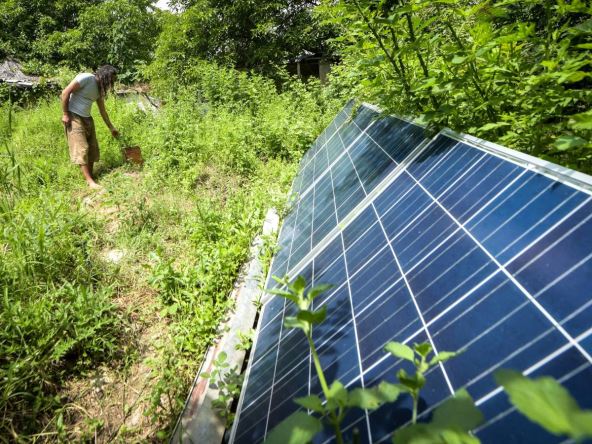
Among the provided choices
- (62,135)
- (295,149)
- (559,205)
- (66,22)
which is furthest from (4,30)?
(559,205)

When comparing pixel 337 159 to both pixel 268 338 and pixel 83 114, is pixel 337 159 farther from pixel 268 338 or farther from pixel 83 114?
pixel 83 114

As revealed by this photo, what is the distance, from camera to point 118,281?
3672 mm

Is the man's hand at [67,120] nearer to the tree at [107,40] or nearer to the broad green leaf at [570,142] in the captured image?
the broad green leaf at [570,142]

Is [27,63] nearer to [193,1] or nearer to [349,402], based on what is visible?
[193,1]

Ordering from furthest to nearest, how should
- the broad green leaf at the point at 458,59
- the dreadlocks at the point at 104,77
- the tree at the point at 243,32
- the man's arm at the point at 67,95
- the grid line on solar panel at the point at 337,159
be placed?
1. the tree at the point at 243,32
2. the dreadlocks at the point at 104,77
3. the man's arm at the point at 67,95
4. the grid line on solar panel at the point at 337,159
5. the broad green leaf at the point at 458,59

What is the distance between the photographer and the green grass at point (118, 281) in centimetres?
256

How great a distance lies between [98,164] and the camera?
7.87m

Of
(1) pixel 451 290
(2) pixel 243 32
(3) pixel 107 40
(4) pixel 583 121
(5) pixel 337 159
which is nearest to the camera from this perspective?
(1) pixel 451 290

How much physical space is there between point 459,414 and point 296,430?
0.30 metres

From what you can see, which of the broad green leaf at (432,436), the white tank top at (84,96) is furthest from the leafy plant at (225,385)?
the white tank top at (84,96)

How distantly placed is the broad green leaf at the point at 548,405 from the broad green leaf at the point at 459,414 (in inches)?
6.8

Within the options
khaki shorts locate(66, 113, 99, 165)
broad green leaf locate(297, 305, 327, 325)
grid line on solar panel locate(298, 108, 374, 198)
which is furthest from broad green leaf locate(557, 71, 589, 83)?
khaki shorts locate(66, 113, 99, 165)

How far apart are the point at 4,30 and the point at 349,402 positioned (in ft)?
129

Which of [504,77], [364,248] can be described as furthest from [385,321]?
[504,77]
